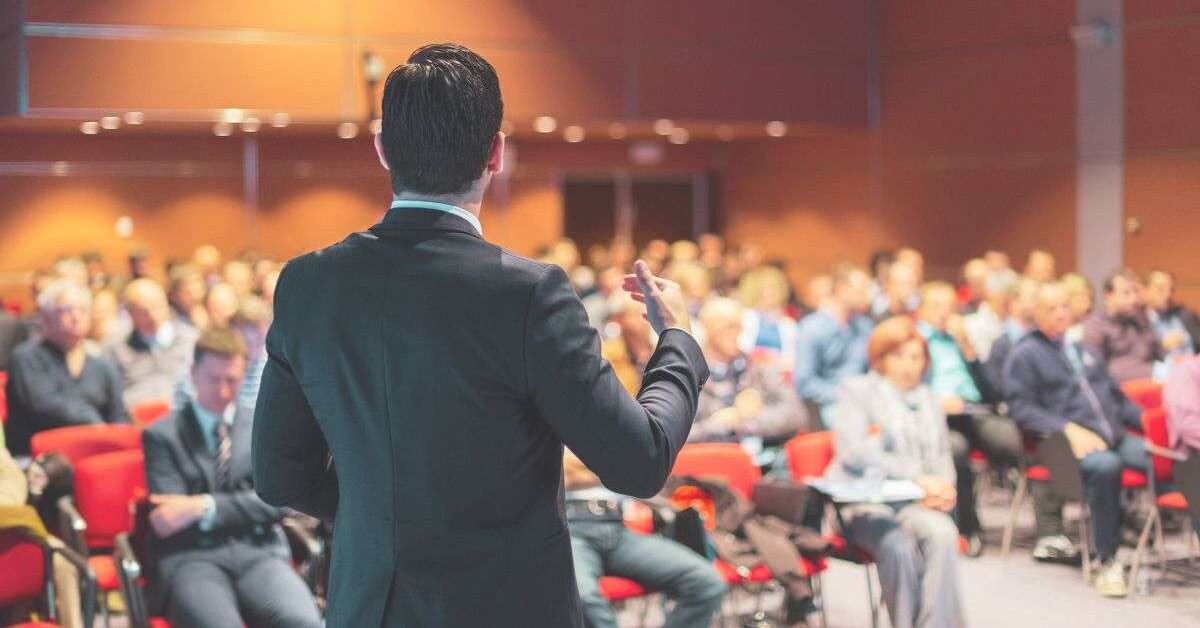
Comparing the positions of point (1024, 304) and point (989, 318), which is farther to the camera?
point (989, 318)

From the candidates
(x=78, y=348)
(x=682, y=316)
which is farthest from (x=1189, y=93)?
(x=682, y=316)

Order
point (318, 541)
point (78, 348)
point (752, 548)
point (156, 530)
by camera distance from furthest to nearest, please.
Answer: point (78, 348), point (752, 548), point (318, 541), point (156, 530)

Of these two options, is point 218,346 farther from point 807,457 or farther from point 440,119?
point 440,119

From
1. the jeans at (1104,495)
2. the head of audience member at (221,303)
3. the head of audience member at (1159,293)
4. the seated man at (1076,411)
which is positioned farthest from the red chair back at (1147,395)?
the head of audience member at (221,303)

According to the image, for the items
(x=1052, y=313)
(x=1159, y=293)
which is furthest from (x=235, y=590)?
(x=1159, y=293)

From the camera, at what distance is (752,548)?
18.3ft

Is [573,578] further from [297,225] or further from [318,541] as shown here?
[297,225]

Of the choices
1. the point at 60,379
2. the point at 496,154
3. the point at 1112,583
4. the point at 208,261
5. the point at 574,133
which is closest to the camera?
the point at 496,154

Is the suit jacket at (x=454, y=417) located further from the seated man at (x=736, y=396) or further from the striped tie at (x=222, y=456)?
the seated man at (x=736, y=396)

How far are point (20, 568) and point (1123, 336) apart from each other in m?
6.97

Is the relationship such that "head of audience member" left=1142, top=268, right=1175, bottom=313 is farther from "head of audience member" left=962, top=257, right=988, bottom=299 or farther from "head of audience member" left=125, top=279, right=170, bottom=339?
"head of audience member" left=125, top=279, right=170, bottom=339

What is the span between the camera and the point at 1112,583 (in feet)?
22.9

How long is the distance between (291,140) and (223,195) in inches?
36.1

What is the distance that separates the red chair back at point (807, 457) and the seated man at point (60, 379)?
3399 mm
